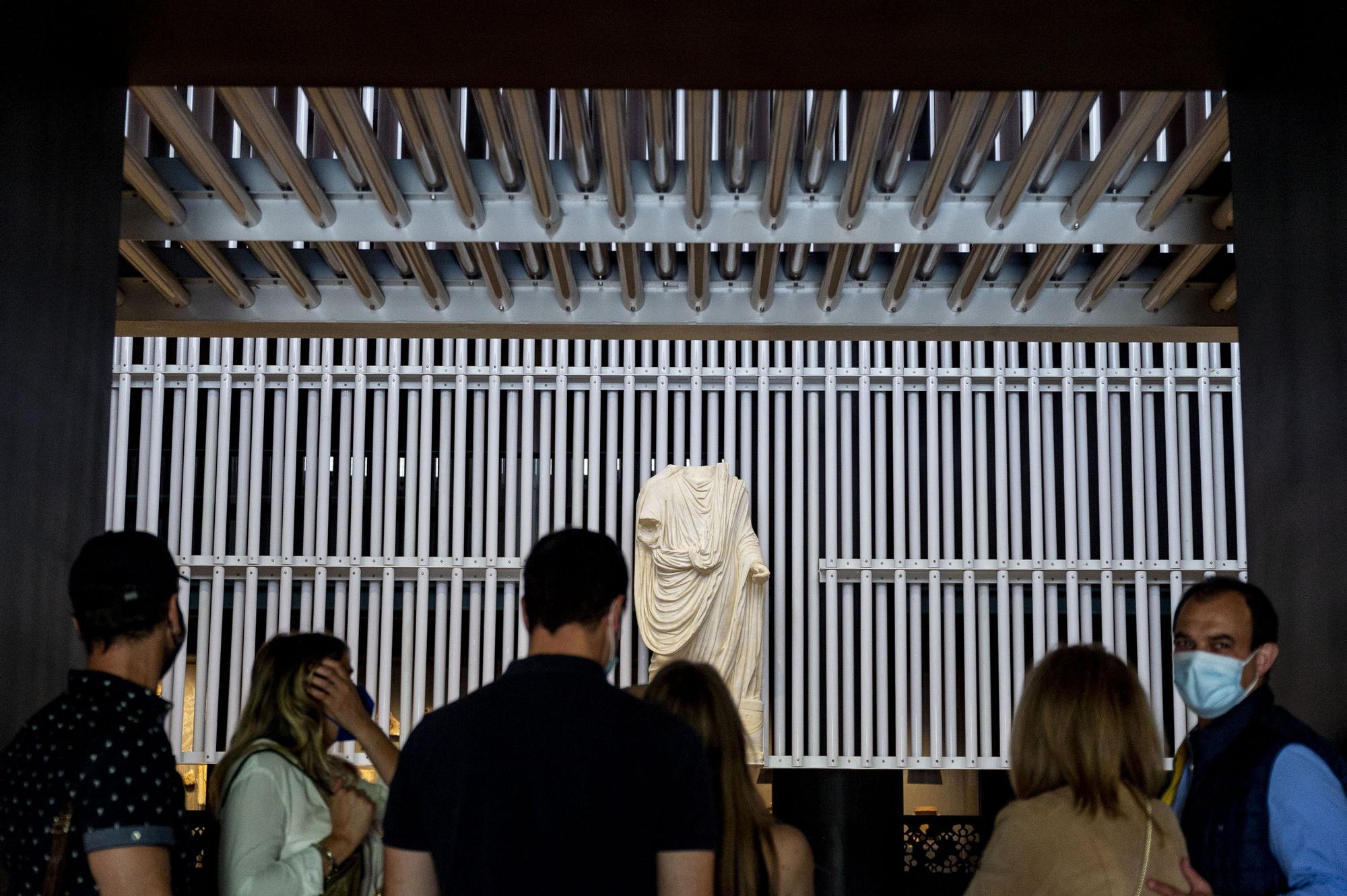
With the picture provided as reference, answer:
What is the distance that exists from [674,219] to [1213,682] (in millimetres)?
2943

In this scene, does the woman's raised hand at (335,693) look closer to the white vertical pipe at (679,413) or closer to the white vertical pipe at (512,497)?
the white vertical pipe at (512,497)

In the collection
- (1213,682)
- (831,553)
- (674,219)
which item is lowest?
(1213,682)

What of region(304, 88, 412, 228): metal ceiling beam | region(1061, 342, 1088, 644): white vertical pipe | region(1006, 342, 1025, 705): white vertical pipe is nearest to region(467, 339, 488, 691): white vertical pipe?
region(1006, 342, 1025, 705): white vertical pipe

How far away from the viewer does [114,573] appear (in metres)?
2.70

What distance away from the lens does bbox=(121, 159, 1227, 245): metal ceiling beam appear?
5.44 meters

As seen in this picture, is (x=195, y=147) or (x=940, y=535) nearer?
(x=195, y=147)

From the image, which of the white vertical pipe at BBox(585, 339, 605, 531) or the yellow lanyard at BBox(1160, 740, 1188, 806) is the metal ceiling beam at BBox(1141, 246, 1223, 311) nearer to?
the yellow lanyard at BBox(1160, 740, 1188, 806)

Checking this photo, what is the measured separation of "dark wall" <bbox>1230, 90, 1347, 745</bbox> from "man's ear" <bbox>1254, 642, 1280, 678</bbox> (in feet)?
1.20

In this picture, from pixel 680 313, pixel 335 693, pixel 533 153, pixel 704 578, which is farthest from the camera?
pixel 704 578

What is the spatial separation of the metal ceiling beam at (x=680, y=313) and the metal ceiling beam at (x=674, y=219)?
3.22ft

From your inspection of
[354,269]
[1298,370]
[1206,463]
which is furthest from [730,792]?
[1206,463]

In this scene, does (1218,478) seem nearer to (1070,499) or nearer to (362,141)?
(1070,499)

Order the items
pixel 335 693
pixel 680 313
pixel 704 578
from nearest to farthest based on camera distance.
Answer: pixel 335 693
pixel 680 313
pixel 704 578

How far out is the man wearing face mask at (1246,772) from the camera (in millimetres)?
2945
